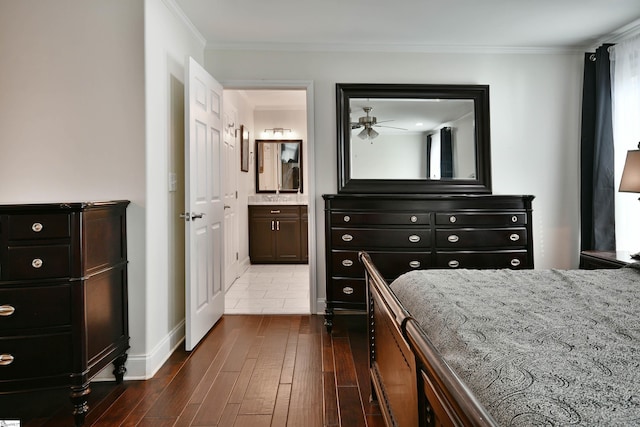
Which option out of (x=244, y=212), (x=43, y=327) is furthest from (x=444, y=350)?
(x=244, y=212)

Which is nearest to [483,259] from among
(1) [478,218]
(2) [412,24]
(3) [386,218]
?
(1) [478,218]

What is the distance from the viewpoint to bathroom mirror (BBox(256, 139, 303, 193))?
6520 millimetres

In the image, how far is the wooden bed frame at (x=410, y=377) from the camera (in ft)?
2.22

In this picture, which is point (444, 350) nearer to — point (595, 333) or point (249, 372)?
point (595, 333)

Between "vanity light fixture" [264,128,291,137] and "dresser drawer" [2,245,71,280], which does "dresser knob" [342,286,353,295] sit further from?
"vanity light fixture" [264,128,291,137]

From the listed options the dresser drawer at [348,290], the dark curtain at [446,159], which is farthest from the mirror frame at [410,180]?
the dresser drawer at [348,290]

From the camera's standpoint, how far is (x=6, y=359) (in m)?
1.82

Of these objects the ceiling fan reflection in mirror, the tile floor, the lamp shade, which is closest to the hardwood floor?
the tile floor

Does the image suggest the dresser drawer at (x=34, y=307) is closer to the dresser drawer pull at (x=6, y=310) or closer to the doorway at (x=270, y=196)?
the dresser drawer pull at (x=6, y=310)

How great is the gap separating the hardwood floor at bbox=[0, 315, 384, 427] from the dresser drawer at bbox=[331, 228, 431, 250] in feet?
2.52

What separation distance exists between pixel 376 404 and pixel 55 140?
7.90 feet

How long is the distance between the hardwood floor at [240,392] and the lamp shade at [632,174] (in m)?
2.17

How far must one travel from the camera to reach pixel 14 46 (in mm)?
2285

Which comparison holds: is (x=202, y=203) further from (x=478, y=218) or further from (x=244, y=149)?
Answer: (x=244, y=149)
